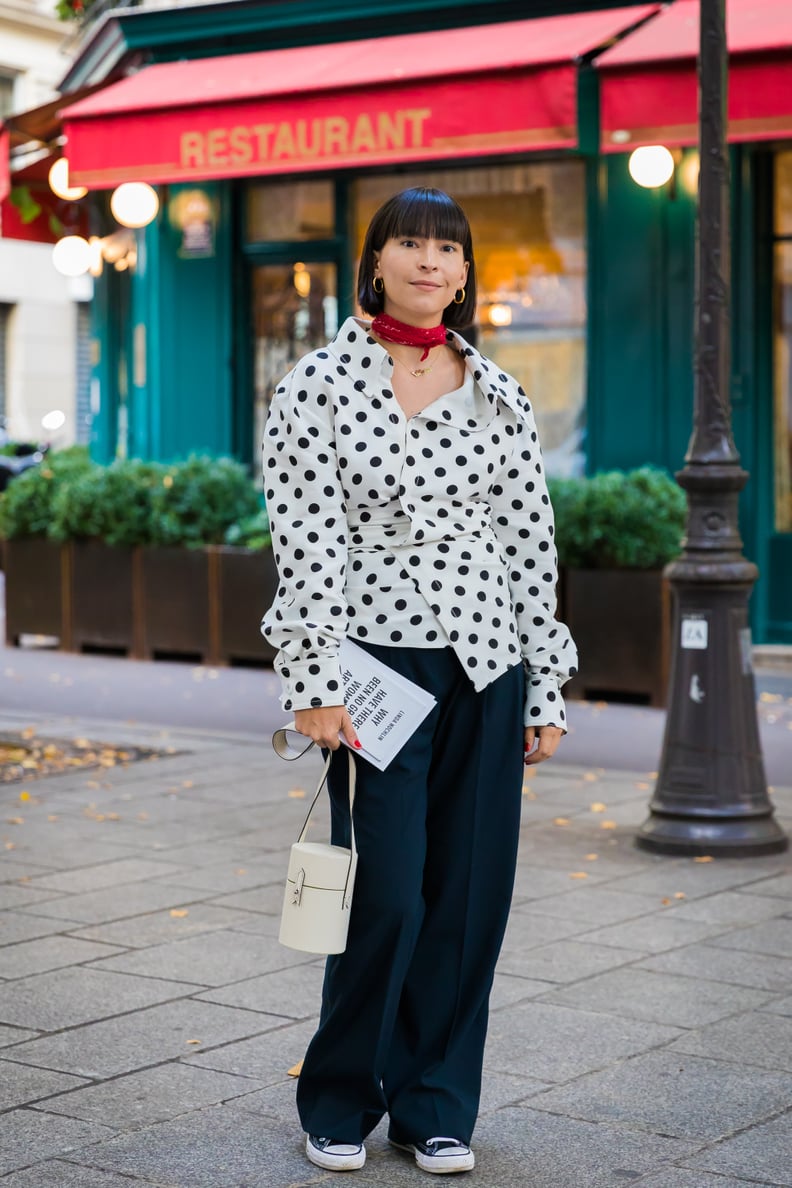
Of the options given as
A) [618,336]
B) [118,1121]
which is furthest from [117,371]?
[118,1121]

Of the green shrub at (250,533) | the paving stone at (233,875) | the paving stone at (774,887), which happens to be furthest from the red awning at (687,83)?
the paving stone at (233,875)

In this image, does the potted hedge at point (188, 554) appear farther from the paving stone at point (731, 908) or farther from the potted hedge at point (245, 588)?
the paving stone at point (731, 908)

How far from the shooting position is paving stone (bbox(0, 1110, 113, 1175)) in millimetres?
3594

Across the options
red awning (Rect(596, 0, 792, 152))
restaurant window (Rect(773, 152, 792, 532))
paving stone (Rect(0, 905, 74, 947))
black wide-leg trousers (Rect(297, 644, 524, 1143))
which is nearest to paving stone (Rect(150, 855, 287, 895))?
paving stone (Rect(0, 905, 74, 947))

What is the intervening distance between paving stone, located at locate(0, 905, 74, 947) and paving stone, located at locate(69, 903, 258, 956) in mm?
82

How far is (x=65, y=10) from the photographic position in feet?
52.4

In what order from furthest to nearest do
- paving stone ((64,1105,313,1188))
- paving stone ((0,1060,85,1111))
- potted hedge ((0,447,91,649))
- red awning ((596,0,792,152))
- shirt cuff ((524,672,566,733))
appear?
potted hedge ((0,447,91,649)) < red awning ((596,0,792,152)) < paving stone ((0,1060,85,1111)) < shirt cuff ((524,672,566,733)) < paving stone ((64,1105,313,1188))

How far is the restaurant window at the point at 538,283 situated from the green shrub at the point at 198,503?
2050 millimetres

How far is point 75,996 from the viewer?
4766mm

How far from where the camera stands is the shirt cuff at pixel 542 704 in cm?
363

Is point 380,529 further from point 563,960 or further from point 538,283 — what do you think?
point 538,283

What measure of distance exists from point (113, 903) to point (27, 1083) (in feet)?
5.71

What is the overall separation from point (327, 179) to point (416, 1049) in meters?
10.9

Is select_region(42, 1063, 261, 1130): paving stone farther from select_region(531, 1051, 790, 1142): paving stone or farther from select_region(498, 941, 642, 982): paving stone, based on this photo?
select_region(498, 941, 642, 982): paving stone
